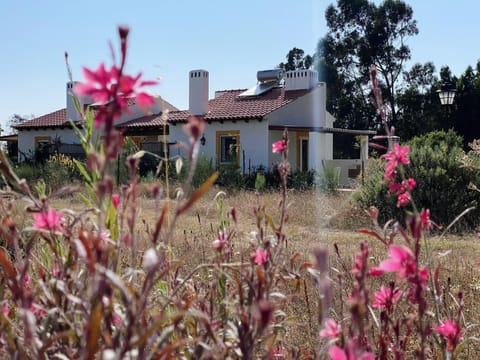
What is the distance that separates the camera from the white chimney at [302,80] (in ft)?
65.9

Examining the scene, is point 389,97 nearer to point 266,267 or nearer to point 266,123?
point 266,123

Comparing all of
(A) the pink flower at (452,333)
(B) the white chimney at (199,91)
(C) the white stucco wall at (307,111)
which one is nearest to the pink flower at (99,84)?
(A) the pink flower at (452,333)

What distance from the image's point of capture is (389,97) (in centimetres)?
2997

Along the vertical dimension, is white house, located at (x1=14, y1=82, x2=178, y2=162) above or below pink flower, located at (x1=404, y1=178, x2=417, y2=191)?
above

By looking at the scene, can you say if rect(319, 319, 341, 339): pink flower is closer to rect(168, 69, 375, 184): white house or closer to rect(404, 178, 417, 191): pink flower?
rect(404, 178, 417, 191): pink flower

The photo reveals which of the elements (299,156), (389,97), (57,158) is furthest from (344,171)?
(389,97)

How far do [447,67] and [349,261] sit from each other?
92.7 ft

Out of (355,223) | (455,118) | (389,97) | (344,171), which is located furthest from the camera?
(389,97)

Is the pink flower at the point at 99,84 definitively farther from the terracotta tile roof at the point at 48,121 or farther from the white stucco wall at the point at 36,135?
the terracotta tile roof at the point at 48,121

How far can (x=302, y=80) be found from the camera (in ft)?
66.1

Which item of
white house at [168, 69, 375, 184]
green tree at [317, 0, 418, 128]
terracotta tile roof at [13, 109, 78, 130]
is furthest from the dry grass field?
green tree at [317, 0, 418, 128]

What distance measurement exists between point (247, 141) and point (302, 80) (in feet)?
9.95

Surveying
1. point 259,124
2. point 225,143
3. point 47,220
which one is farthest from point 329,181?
point 47,220

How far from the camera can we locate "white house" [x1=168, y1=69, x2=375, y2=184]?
18.8 m
